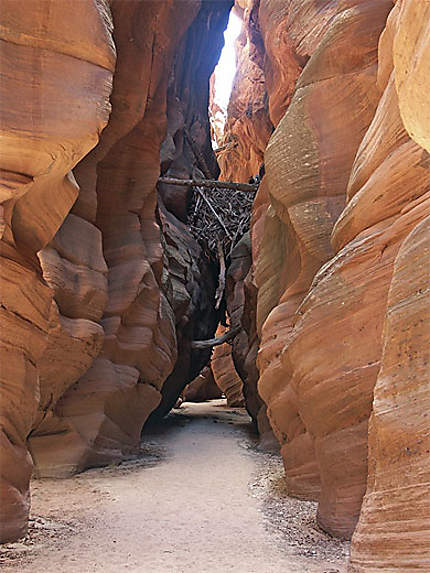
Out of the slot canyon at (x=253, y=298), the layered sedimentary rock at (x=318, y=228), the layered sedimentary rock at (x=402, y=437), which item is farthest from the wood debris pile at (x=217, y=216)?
the layered sedimentary rock at (x=402, y=437)

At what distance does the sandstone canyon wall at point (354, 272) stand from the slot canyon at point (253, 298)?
0.07 feet

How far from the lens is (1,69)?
17.1 ft

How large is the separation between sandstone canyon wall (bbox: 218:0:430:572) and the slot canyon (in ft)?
0.07

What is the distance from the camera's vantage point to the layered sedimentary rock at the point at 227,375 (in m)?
24.9

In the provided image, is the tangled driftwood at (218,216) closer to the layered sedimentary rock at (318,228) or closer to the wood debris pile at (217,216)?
the wood debris pile at (217,216)

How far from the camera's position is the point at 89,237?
11273 mm

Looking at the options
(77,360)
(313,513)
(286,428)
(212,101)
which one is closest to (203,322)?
(77,360)

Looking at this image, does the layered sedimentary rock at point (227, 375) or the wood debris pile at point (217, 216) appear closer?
the wood debris pile at point (217, 216)

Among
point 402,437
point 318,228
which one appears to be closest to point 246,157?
point 318,228

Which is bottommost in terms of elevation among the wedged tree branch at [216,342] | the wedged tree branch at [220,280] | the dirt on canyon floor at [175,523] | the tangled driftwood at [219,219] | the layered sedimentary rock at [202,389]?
the dirt on canyon floor at [175,523]

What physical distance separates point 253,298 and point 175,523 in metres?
9.83

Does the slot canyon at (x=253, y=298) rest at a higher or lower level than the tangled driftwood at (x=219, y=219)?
lower

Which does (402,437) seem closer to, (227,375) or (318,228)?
(318,228)

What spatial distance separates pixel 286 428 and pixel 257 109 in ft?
51.9
